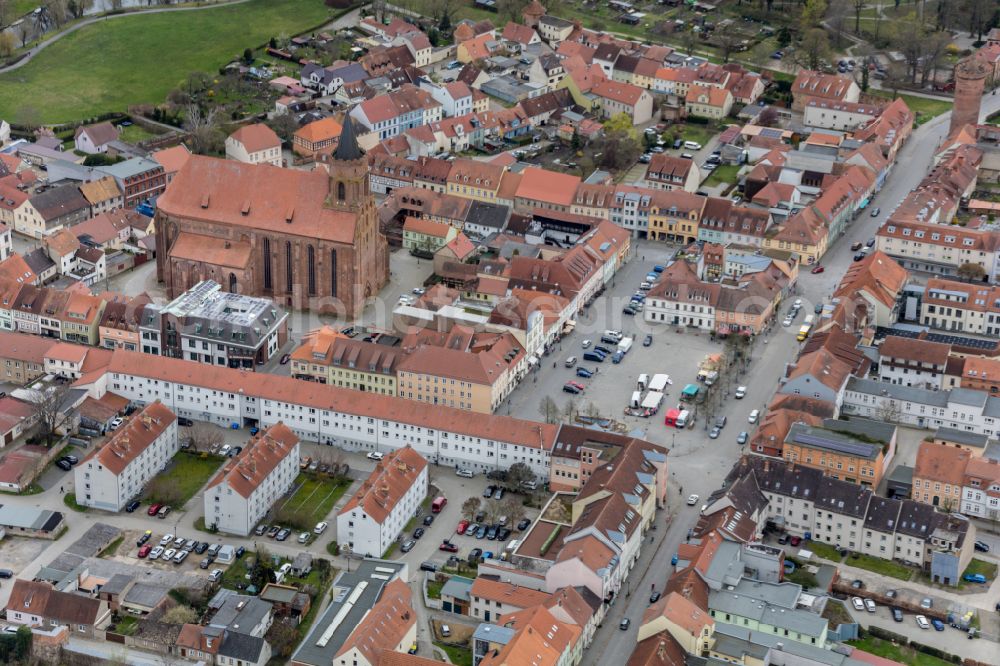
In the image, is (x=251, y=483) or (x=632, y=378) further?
(x=632, y=378)

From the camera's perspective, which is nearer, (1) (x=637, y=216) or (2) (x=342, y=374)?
(2) (x=342, y=374)

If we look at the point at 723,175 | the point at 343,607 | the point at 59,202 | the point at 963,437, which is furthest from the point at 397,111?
the point at 343,607

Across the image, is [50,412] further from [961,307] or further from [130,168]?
[961,307]

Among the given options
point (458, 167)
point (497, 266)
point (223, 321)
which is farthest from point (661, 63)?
point (223, 321)

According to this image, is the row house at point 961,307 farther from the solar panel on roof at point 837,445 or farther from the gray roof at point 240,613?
the gray roof at point 240,613

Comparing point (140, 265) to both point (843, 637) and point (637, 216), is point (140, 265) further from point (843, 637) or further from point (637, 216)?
point (843, 637)

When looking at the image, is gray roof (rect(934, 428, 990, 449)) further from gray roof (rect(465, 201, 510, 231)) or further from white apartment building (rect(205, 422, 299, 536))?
gray roof (rect(465, 201, 510, 231))

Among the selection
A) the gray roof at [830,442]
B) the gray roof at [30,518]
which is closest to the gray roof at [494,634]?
the gray roof at [830,442]
